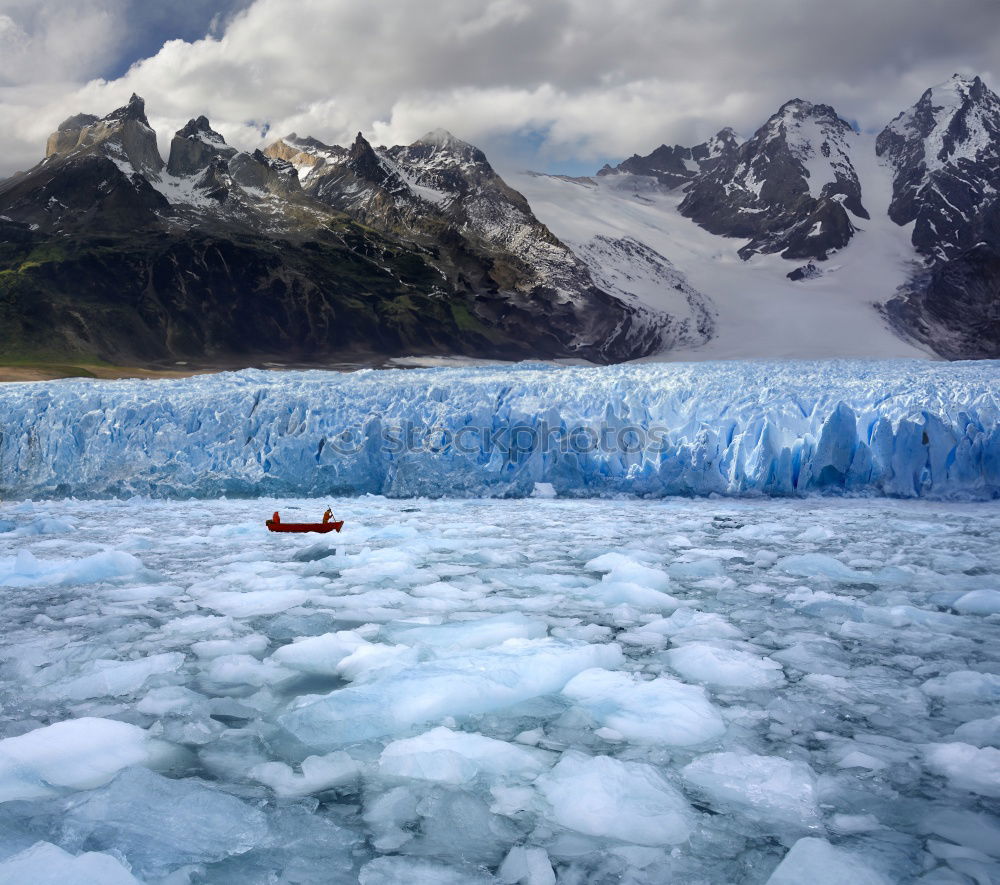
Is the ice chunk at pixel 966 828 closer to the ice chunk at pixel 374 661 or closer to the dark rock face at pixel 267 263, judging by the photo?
the ice chunk at pixel 374 661

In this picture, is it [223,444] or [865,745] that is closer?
[865,745]

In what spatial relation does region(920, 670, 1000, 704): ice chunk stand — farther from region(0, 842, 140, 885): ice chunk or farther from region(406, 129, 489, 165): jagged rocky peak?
region(406, 129, 489, 165): jagged rocky peak

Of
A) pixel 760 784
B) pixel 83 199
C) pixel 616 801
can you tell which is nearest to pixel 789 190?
pixel 83 199

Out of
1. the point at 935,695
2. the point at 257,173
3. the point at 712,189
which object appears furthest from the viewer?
the point at 712,189

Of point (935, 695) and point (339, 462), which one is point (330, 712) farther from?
point (339, 462)

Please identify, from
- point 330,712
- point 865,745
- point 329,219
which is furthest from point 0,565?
point 329,219

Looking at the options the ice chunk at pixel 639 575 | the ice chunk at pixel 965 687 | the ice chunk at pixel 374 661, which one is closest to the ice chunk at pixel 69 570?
the ice chunk at pixel 374 661
